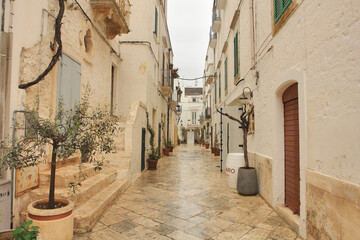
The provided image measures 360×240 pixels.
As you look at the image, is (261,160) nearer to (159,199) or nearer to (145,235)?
(159,199)

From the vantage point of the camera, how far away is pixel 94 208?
3.80m

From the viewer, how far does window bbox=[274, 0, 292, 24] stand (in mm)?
3908

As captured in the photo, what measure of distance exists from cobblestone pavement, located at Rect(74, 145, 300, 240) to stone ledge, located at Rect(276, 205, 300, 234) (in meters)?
0.07

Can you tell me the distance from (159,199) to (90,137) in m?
2.76

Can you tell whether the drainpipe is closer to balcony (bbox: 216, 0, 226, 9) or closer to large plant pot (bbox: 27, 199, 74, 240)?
large plant pot (bbox: 27, 199, 74, 240)

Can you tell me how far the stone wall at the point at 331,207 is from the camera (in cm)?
231

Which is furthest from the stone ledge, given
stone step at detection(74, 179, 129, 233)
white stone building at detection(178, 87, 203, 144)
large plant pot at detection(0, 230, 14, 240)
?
white stone building at detection(178, 87, 203, 144)

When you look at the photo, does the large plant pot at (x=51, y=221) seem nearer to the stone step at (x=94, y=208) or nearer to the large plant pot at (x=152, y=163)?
the stone step at (x=94, y=208)

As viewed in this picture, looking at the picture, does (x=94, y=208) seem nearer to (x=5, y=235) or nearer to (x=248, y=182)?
(x=5, y=235)

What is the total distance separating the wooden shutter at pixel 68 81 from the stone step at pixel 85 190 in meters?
1.67

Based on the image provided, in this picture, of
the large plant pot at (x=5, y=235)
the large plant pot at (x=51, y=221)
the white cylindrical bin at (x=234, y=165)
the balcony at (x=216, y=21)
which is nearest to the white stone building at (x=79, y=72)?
the large plant pot at (x=51, y=221)

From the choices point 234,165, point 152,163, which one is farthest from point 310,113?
point 152,163

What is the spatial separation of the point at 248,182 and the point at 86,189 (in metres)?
3.43

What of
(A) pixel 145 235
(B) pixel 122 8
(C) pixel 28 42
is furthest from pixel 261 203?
(B) pixel 122 8
